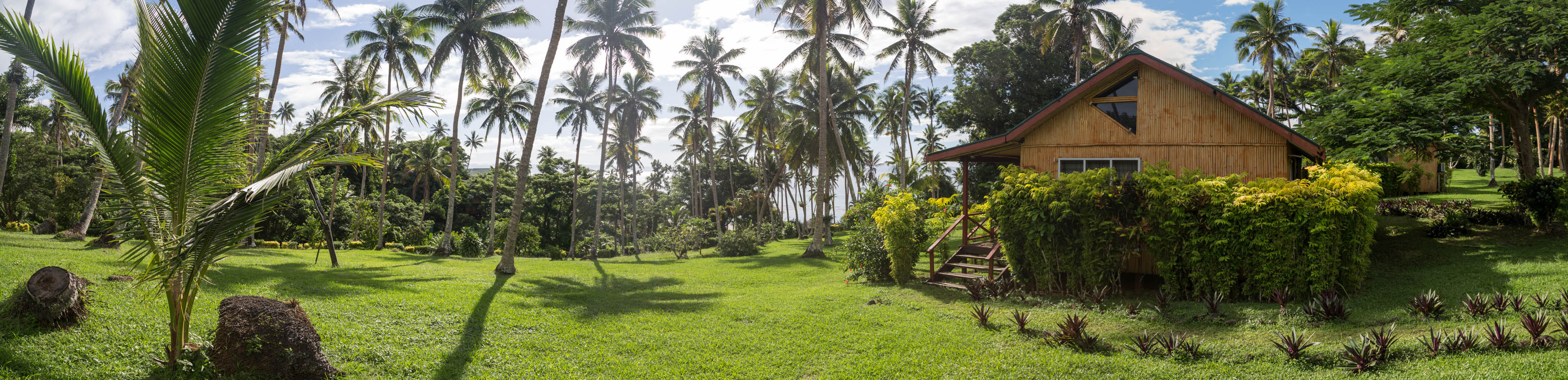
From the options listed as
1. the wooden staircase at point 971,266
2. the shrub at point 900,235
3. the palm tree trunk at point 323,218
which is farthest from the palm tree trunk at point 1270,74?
the palm tree trunk at point 323,218

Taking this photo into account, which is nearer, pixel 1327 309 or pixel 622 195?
pixel 1327 309

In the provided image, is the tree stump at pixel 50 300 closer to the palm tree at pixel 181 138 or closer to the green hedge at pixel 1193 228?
the palm tree at pixel 181 138

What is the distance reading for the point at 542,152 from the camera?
49.6 meters

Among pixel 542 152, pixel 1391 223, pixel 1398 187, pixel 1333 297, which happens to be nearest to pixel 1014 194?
pixel 1333 297

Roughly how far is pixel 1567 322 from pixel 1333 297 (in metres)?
2.42

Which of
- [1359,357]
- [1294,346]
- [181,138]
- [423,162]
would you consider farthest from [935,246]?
[423,162]

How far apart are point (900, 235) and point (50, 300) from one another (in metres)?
12.9

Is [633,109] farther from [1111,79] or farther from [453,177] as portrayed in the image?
[1111,79]

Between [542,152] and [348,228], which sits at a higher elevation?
[542,152]

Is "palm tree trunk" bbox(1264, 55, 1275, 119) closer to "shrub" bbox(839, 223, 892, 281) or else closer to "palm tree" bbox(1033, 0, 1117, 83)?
"palm tree" bbox(1033, 0, 1117, 83)

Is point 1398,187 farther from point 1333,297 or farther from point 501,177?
point 501,177

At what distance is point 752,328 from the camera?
1015 centimetres

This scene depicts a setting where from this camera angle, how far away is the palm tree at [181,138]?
5.02 meters

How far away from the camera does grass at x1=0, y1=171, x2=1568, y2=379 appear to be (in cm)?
648
